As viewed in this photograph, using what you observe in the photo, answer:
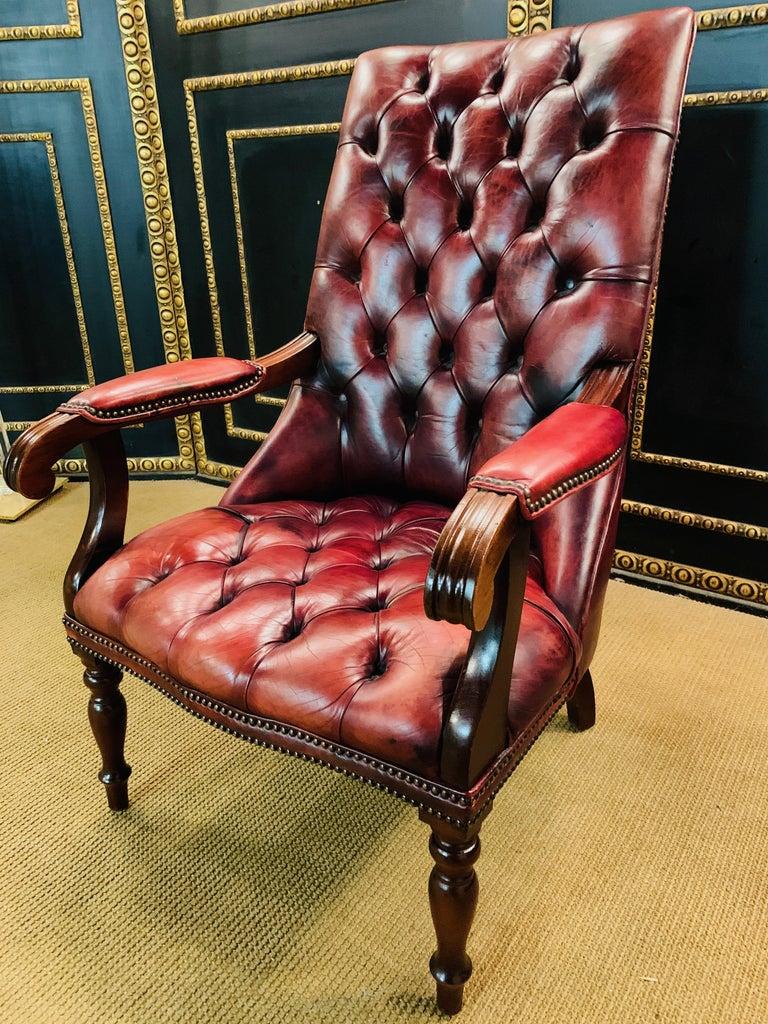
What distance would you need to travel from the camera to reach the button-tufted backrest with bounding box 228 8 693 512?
103 cm

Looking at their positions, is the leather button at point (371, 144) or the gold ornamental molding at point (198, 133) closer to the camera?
the leather button at point (371, 144)

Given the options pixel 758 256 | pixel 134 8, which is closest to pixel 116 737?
pixel 758 256

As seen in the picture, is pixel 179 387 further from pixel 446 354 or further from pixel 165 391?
pixel 446 354

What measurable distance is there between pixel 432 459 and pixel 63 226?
64.3 inches

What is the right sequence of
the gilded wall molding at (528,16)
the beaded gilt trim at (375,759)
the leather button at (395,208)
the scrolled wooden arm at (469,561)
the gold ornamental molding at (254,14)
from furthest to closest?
the gold ornamental molding at (254,14)
the gilded wall molding at (528,16)
the leather button at (395,208)
the beaded gilt trim at (375,759)
the scrolled wooden arm at (469,561)

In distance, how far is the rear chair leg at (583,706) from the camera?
1.32 metres

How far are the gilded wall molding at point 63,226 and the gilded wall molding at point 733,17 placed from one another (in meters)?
1.70

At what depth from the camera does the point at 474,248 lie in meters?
1.17

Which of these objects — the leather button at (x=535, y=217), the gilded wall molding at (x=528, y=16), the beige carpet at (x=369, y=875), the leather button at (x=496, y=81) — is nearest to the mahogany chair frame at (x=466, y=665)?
the beige carpet at (x=369, y=875)

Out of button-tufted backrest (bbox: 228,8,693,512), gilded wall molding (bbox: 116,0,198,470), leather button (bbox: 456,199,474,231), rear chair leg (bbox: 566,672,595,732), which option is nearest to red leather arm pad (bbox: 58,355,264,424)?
button-tufted backrest (bbox: 228,8,693,512)

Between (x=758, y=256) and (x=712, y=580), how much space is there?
67 centimetres

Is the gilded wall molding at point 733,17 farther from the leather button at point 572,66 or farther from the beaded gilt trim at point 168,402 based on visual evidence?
the beaded gilt trim at point 168,402

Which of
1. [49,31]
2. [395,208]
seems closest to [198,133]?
[49,31]

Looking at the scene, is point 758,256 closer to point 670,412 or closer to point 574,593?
point 670,412
